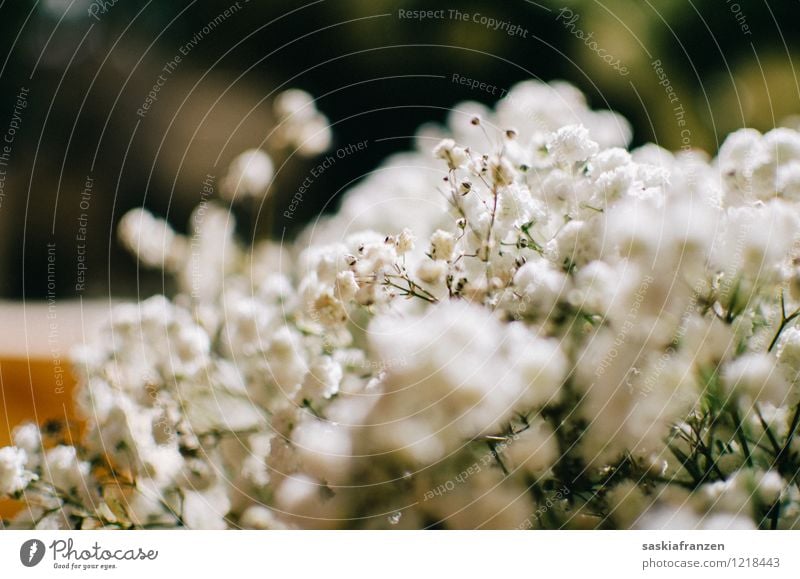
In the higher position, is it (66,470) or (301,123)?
(301,123)

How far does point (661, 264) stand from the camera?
45cm

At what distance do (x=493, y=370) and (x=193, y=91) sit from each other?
14.7 inches

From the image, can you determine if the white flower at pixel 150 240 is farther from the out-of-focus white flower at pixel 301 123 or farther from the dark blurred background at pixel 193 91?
the out-of-focus white flower at pixel 301 123

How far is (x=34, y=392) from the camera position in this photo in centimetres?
60

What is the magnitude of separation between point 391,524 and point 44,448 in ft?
0.93

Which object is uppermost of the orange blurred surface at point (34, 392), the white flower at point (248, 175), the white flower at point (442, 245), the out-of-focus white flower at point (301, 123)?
the out-of-focus white flower at point (301, 123)

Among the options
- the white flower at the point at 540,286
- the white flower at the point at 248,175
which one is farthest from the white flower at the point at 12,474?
the white flower at the point at 540,286

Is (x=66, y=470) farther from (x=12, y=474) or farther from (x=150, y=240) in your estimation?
(x=150, y=240)

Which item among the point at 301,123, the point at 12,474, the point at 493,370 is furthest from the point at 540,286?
the point at 12,474

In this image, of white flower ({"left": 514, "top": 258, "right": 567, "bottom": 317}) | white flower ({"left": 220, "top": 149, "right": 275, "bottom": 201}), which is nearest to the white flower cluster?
white flower ({"left": 514, "top": 258, "right": 567, "bottom": 317})

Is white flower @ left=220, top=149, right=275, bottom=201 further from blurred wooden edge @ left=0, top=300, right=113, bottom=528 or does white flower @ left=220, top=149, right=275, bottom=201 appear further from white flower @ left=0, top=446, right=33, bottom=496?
white flower @ left=0, top=446, right=33, bottom=496

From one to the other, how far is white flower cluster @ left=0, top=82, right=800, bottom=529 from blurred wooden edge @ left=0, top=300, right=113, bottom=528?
47 mm

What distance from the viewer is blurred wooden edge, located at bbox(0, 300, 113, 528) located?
60 centimetres

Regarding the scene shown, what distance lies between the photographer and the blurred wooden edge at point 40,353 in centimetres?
60
